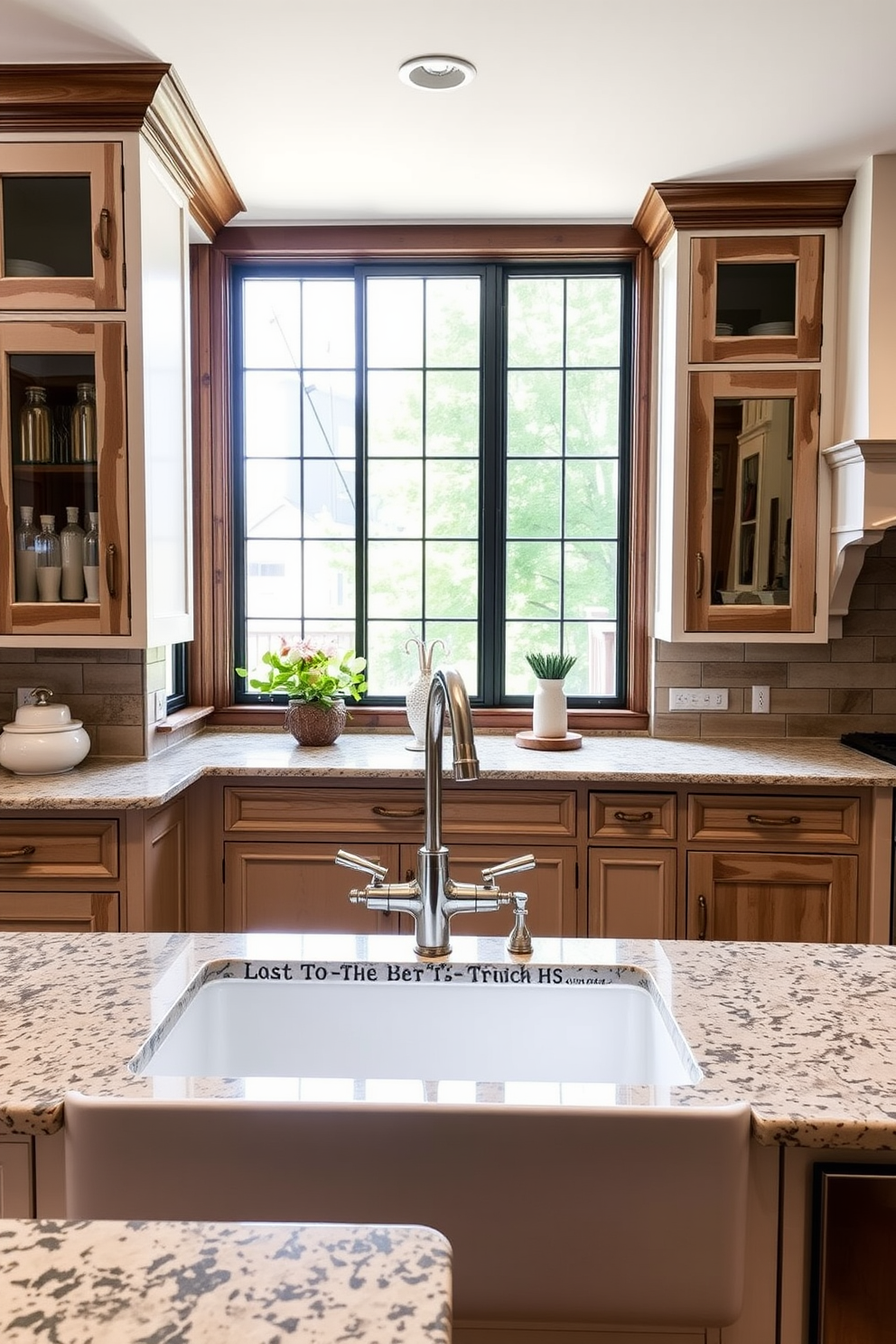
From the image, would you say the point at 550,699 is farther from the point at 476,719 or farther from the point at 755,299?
the point at 755,299

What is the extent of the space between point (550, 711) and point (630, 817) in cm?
48

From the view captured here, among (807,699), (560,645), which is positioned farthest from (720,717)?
(560,645)

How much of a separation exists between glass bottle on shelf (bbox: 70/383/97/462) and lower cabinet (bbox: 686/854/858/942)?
6.49ft

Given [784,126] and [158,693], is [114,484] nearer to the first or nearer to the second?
[158,693]

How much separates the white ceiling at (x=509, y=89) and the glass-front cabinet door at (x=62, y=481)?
0.70 meters

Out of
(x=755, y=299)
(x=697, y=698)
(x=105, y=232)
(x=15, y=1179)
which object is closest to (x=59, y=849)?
(x=105, y=232)

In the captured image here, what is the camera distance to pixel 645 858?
3.08 m

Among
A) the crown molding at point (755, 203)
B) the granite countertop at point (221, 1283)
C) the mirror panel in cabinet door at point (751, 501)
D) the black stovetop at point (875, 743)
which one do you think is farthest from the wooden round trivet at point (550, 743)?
the granite countertop at point (221, 1283)

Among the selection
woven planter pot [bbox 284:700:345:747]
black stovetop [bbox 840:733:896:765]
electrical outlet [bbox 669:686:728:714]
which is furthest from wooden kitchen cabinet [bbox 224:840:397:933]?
black stovetop [bbox 840:733:896:765]

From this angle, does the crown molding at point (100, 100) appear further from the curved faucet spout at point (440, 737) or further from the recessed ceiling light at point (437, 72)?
the curved faucet spout at point (440, 737)

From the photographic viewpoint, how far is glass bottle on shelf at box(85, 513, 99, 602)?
9.40ft

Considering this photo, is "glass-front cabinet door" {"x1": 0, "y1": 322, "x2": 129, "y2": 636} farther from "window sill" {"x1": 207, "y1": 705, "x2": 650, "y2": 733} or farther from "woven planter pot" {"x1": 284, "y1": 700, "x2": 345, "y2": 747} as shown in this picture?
"window sill" {"x1": 207, "y1": 705, "x2": 650, "y2": 733}

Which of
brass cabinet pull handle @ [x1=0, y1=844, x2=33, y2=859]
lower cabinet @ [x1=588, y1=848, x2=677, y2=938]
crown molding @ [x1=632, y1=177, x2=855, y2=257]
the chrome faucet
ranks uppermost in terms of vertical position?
crown molding @ [x1=632, y1=177, x2=855, y2=257]

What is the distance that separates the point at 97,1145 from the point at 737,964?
0.79m
